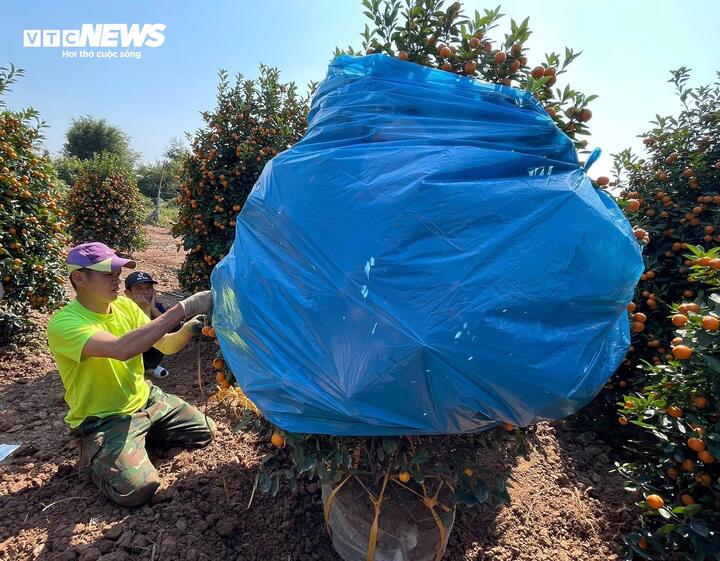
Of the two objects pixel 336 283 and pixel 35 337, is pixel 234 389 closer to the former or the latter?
pixel 336 283

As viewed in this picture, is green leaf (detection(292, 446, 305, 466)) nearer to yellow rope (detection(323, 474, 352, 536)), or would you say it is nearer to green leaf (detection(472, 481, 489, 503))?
yellow rope (detection(323, 474, 352, 536))

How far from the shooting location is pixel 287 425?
1.39m

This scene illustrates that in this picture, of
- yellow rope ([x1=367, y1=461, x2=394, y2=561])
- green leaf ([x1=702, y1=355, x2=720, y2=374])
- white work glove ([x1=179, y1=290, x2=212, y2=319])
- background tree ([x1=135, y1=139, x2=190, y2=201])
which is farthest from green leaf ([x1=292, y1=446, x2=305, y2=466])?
background tree ([x1=135, y1=139, x2=190, y2=201])

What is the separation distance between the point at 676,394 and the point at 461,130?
1.43 meters

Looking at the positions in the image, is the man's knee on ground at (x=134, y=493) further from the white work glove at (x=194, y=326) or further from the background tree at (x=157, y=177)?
the background tree at (x=157, y=177)

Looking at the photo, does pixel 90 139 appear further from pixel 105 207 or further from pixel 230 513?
pixel 230 513

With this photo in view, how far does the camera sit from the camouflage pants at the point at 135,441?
215cm

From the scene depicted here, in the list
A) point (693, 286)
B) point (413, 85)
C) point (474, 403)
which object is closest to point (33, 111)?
point (413, 85)

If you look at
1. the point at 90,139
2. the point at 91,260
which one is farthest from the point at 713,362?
the point at 90,139

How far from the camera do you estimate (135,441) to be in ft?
7.79

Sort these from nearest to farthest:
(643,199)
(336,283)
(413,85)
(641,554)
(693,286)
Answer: (336,283), (413,85), (641,554), (693,286), (643,199)

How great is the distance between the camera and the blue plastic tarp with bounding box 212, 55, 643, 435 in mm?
1186

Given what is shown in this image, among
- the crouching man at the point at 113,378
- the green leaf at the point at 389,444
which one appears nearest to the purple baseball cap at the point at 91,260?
the crouching man at the point at 113,378

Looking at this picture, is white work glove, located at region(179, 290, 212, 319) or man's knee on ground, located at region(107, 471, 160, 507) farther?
man's knee on ground, located at region(107, 471, 160, 507)
